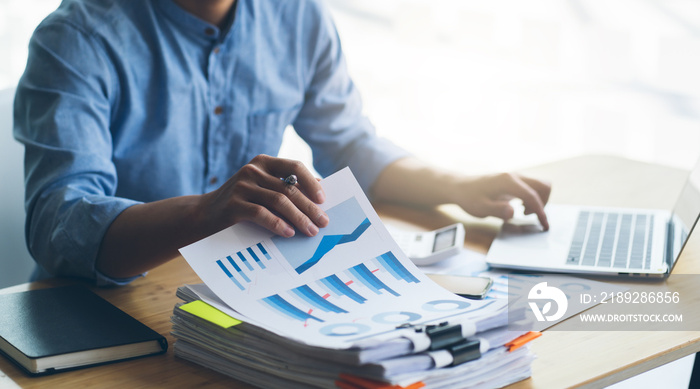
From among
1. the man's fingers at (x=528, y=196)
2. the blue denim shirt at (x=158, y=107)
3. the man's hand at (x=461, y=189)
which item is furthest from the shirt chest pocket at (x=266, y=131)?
the man's fingers at (x=528, y=196)

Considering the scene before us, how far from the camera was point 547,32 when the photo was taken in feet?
12.4

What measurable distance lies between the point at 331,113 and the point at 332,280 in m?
0.77

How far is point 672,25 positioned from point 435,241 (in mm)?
3096

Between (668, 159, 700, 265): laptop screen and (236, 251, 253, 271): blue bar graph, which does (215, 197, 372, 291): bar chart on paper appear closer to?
(236, 251, 253, 271): blue bar graph

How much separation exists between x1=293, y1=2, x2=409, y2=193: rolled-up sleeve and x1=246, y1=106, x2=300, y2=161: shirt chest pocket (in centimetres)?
7

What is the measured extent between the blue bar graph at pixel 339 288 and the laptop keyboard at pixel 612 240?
1.30ft

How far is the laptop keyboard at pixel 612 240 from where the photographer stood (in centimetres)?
105

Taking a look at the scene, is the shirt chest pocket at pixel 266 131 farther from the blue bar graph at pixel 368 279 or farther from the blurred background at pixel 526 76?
the blurred background at pixel 526 76

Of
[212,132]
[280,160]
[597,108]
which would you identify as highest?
[280,160]

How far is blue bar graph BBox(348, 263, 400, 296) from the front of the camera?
2.68ft

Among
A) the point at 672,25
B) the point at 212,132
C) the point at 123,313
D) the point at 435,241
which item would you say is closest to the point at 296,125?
the point at 212,132

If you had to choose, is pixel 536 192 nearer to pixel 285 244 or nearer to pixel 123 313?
pixel 285 244

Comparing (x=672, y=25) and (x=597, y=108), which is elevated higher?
(x=672, y=25)

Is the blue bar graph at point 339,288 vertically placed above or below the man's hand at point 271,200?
below
